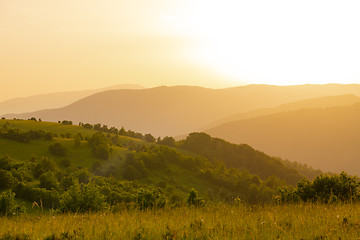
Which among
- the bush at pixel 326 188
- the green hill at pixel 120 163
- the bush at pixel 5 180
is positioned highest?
the bush at pixel 326 188

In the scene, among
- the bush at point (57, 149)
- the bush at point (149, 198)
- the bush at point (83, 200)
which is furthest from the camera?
the bush at point (57, 149)

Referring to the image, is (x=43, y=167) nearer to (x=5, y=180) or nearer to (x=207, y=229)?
(x=5, y=180)

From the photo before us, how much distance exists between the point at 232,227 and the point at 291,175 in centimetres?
17882

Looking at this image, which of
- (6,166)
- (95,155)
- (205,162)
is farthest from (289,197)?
(205,162)

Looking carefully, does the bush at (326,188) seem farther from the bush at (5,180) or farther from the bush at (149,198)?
the bush at (5,180)

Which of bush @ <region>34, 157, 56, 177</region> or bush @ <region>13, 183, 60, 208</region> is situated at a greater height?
bush @ <region>13, 183, 60, 208</region>

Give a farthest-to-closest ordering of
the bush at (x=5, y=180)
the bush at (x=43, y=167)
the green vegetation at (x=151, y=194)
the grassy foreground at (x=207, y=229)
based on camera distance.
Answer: the bush at (x=43, y=167) → the bush at (x=5, y=180) → the green vegetation at (x=151, y=194) → the grassy foreground at (x=207, y=229)

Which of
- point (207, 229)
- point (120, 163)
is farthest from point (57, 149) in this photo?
point (207, 229)

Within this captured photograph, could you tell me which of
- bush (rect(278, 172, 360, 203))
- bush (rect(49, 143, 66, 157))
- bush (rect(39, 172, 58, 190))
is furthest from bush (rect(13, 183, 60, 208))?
bush (rect(49, 143, 66, 157))

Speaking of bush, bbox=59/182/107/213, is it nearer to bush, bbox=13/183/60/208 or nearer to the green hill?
bush, bbox=13/183/60/208

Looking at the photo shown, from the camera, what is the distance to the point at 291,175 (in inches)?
6870

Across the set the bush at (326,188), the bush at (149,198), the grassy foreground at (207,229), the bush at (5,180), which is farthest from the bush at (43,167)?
the grassy foreground at (207,229)

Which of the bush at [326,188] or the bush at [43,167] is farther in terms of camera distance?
the bush at [43,167]

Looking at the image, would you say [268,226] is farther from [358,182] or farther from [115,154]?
[115,154]
